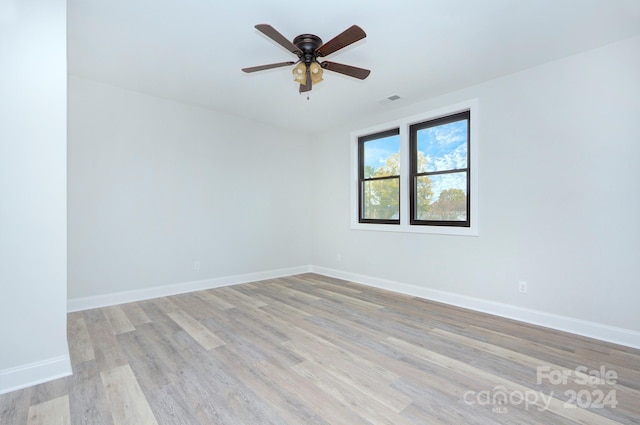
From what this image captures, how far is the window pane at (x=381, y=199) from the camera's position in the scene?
14.6 ft

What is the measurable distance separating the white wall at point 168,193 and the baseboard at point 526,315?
215 centimetres

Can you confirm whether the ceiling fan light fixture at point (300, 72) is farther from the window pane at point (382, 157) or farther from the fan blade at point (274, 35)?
the window pane at point (382, 157)

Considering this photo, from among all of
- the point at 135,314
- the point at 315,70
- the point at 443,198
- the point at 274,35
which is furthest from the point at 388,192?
the point at 135,314

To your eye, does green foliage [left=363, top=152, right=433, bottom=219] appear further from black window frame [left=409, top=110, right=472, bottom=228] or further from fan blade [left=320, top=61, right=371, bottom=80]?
fan blade [left=320, top=61, right=371, bottom=80]

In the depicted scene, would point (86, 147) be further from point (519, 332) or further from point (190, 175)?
point (519, 332)

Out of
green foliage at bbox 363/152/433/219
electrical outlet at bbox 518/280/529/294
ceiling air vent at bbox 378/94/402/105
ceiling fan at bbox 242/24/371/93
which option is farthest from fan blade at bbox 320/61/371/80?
electrical outlet at bbox 518/280/529/294

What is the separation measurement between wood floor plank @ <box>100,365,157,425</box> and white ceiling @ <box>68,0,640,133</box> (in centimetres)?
269

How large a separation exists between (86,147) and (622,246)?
5613 millimetres

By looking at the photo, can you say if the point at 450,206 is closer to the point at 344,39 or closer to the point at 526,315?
the point at 526,315

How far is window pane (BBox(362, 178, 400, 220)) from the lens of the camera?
14.6ft

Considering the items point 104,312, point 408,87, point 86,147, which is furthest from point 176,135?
point 408,87

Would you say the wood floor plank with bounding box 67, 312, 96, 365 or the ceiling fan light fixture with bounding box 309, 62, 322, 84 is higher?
the ceiling fan light fixture with bounding box 309, 62, 322, 84

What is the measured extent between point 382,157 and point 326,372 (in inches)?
134

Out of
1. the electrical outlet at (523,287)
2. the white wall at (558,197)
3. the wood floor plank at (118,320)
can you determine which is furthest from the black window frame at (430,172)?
the wood floor plank at (118,320)
